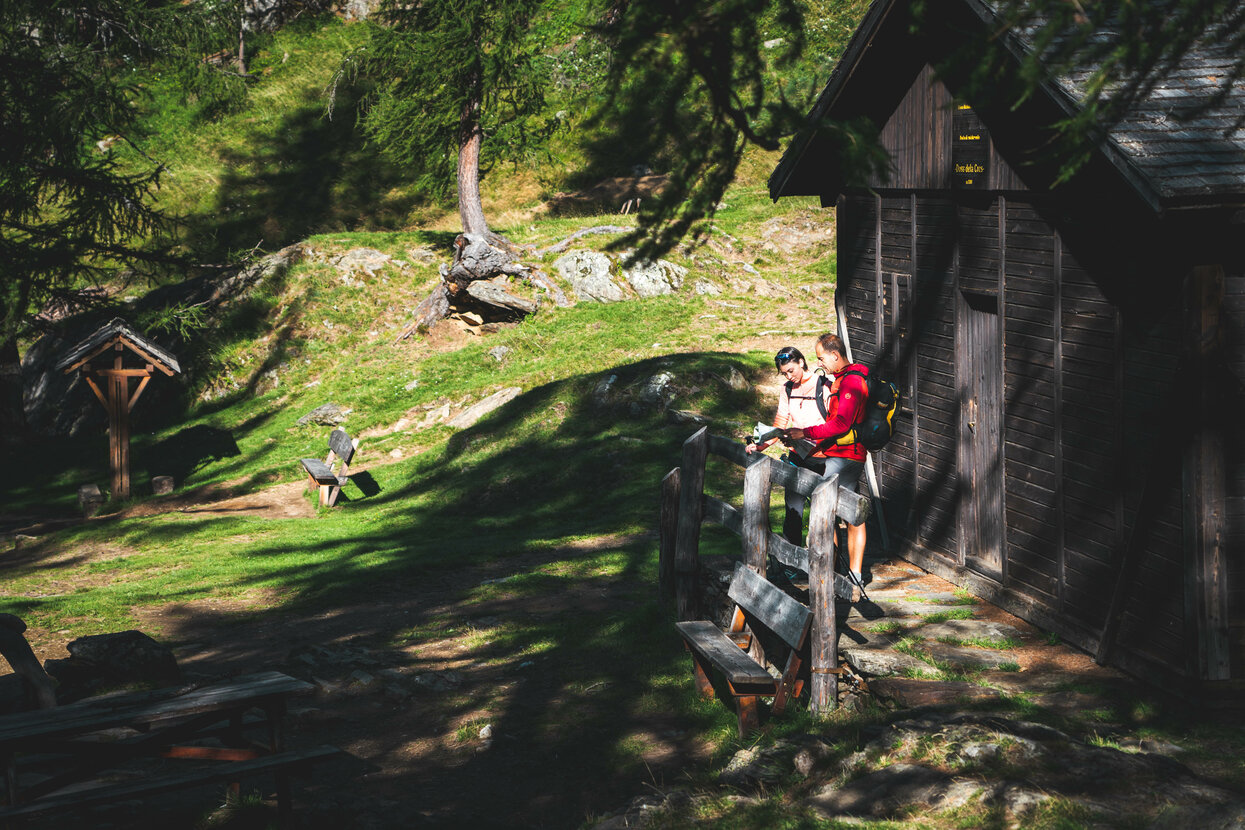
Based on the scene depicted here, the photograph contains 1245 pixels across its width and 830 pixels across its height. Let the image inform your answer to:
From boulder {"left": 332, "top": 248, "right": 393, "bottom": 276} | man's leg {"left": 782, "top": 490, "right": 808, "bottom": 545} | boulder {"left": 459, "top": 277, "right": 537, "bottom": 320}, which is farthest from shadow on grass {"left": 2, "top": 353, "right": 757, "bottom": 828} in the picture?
boulder {"left": 332, "top": 248, "right": 393, "bottom": 276}

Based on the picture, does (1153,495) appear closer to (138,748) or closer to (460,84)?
(138,748)

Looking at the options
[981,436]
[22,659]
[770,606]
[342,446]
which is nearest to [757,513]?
[770,606]

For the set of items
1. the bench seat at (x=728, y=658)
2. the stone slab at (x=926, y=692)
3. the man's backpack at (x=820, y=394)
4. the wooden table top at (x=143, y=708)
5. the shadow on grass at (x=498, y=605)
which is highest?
the man's backpack at (x=820, y=394)

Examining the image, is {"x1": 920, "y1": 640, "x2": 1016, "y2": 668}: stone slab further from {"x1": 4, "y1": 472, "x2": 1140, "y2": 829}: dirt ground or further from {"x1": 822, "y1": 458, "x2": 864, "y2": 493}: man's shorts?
{"x1": 822, "y1": 458, "x2": 864, "y2": 493}: man's shorts

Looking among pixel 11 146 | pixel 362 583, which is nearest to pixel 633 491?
pixel 362 583

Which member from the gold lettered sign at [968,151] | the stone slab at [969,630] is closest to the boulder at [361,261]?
the gold lettered sign at [968,151]

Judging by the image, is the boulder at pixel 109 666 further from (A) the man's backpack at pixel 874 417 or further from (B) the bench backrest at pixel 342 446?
(B) the bench backrest at pixel 342 446

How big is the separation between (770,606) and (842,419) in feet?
6.79

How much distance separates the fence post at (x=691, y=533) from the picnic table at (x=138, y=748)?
3502 mm

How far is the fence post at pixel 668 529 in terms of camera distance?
9.09 m

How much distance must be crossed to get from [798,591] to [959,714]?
2.34m

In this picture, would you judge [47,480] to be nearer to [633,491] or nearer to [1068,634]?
[633,491]

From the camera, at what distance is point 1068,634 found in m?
7.79

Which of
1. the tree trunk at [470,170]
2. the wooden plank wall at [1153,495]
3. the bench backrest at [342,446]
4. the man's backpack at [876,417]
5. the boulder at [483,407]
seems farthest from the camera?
the tree trunk at [470,170]
